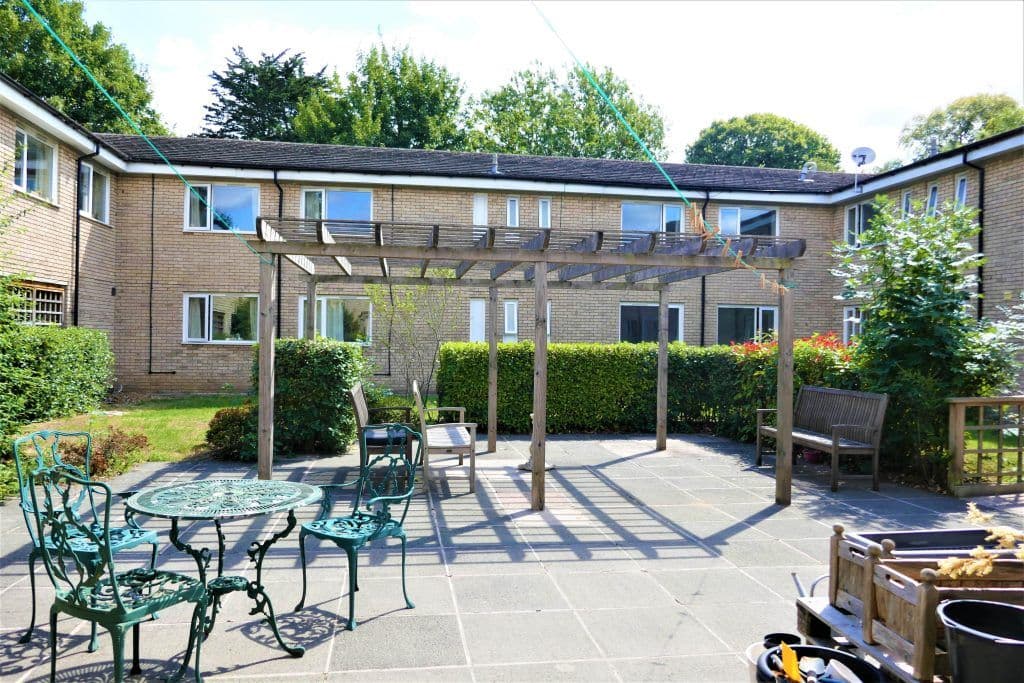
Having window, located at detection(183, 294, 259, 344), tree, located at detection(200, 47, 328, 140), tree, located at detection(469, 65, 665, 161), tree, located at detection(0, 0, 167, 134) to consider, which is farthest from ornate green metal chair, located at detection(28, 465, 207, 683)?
tree, located at detection(469, 65, 665, 161)

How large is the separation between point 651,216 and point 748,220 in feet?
8.83

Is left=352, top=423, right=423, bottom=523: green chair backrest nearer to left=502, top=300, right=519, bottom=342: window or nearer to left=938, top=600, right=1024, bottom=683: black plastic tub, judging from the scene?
left=938, top=600, right=1024, bottom=683: black plastic tub

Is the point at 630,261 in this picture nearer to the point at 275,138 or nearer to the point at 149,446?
the point at 149,446

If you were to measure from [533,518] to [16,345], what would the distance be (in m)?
5.81

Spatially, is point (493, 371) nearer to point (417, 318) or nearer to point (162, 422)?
point (162, 422)

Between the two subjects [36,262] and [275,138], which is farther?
[275,138]

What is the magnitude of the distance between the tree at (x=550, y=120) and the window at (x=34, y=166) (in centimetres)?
2545

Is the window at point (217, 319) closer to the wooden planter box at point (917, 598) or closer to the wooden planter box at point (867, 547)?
the wooden planter box at point (867, 547)

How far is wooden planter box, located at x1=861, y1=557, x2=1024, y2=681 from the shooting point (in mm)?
2645

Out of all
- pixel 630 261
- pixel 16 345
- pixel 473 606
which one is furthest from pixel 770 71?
pixel 16 345

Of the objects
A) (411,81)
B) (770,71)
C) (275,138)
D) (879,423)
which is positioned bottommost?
(879,423)

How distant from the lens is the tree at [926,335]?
8.41 meters

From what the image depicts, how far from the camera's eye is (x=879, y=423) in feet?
27.5

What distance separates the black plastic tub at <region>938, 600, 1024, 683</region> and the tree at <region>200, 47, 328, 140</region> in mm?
36710
